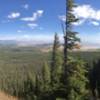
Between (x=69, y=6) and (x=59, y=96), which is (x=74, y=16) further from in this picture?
(x=59, y=96)

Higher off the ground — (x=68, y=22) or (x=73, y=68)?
(x=68, y=22)

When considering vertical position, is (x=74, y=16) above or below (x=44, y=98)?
above

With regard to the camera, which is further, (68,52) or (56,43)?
(56,43)

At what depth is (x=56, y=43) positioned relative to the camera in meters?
59.3

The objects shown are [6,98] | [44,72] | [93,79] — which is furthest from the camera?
[44,72]

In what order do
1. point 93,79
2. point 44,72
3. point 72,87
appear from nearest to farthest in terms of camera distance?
point 72,87 < point 93,79 < point 44,72

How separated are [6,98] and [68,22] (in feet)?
37.7

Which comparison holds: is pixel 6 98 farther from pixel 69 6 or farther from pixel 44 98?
pixel 69 6

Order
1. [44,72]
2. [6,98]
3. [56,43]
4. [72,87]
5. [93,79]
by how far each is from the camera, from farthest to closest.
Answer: [44,72] → [93,79] → [56,43] → [72,87] → [6,98]

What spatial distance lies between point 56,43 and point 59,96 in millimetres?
28801

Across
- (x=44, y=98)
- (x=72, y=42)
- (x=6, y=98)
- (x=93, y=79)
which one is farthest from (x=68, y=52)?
(x=93, y=79)

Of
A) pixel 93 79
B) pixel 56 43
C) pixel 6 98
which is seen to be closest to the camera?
pixel 6 98

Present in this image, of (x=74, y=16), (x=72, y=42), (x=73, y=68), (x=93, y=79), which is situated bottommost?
(x=93, y=79)

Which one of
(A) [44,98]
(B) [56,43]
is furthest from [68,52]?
(B) [56,43]
